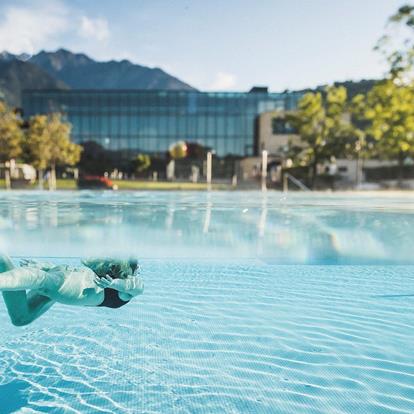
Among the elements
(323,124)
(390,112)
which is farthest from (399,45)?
(323,124)

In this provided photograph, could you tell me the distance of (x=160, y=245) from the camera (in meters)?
9.95

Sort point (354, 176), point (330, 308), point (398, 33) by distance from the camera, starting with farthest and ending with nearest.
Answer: point (354, 176), point (398, 33), point (330, 308)

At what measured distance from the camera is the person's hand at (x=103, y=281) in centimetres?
369

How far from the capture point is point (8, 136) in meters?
33.7

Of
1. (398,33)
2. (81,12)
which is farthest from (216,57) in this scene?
(398,33)

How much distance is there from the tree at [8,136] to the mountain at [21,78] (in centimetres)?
13026

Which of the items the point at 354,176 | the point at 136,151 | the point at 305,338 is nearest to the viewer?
the point at 305,338

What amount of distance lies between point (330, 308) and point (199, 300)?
1.81 metres

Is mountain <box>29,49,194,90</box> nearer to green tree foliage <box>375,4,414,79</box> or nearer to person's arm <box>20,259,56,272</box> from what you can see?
green tree foliage <box>375,4,414,79</box>

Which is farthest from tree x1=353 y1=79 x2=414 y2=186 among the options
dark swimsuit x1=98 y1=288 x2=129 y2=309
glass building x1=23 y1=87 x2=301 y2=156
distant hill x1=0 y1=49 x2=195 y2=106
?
distant hill x1=0 y1=49 x2=195 y2=106

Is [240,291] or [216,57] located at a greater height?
[216,57]

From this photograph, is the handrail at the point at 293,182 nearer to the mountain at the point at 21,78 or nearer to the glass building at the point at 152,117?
the glass building at the point at 152,117

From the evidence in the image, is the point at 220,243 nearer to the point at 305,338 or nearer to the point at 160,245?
the point at 160,245

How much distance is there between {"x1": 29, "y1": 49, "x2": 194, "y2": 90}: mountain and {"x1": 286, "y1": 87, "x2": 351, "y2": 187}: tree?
126 m
